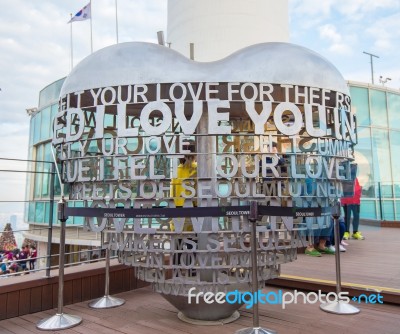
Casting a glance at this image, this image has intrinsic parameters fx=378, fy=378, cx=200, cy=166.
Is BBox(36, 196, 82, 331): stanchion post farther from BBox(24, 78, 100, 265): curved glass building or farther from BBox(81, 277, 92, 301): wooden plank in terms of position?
BBox(24, 78, 100, 265): curved glass building

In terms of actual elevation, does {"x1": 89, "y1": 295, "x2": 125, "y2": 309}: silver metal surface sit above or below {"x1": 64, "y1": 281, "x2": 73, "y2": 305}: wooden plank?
below

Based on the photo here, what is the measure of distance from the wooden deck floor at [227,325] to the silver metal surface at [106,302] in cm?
10

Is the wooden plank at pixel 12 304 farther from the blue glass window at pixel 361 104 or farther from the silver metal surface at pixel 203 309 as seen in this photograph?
the blue glass window at pixel 361 104

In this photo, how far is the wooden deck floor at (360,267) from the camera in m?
5.02

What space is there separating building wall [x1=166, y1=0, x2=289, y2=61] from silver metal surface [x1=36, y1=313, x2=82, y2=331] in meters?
11.4

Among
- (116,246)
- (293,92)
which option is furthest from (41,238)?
(293,92)

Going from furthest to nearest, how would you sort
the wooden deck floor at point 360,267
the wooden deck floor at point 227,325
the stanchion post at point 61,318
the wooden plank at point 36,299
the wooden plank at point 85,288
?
1. the wooden deck floor at point 360,267
2. the wooden plank at point 85,288
3. the wooden plank at point 36,299
4. the stanchion post at point 61,318
5. the wooden deck floor at point 227,325

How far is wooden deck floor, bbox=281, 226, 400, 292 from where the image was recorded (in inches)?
197

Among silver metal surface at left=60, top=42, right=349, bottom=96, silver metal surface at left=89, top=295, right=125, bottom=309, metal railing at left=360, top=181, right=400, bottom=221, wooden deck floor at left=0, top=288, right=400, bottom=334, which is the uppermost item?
silver metal surface at left=60, top=42, right=349, bottom=96

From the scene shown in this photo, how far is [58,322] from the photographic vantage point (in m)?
3.93

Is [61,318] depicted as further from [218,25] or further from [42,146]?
[42,146]

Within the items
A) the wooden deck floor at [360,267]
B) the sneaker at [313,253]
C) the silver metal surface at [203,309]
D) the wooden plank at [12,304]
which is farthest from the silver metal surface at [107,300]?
the sneaker at [313,253]

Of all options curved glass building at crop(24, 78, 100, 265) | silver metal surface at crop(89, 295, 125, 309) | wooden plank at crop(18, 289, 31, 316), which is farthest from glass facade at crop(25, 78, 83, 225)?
wooden plank at crop(18, 289, 31, 316)

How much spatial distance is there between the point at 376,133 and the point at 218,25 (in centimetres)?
859
